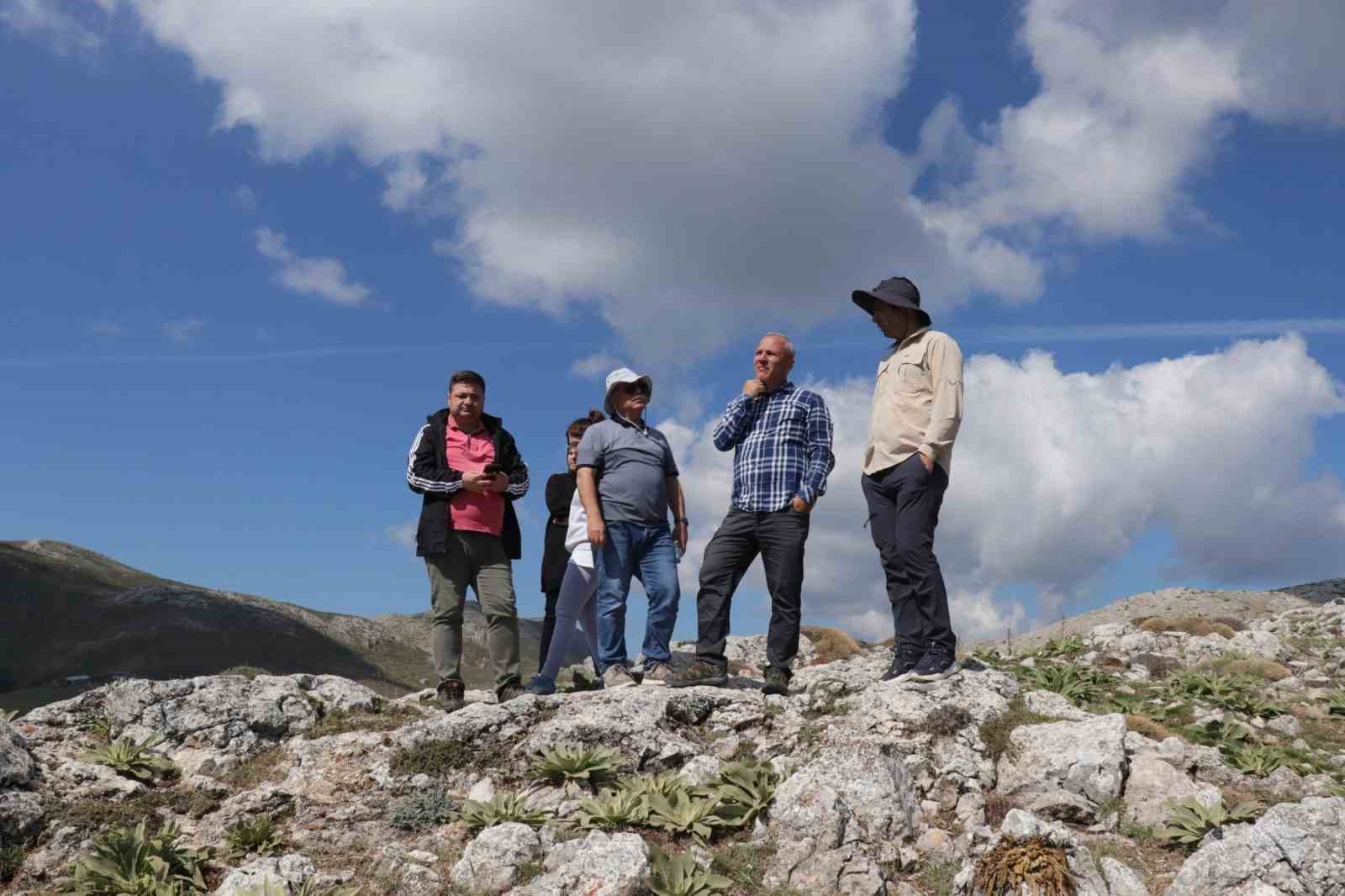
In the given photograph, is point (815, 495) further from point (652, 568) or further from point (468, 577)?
point (468, 577)

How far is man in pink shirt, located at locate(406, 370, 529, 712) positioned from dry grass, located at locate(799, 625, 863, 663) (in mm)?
7407

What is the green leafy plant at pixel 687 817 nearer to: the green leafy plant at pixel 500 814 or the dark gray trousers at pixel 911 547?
the green leafy plant at pixel 500 814

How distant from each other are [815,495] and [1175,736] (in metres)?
3.46

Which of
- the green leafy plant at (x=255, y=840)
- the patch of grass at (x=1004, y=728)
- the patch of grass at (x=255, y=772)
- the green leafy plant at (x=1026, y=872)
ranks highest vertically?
the patch of grass at (x=1004, y=728)

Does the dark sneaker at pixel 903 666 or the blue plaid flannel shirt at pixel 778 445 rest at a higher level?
the blue plaid flannel shirt at pixel 778 445

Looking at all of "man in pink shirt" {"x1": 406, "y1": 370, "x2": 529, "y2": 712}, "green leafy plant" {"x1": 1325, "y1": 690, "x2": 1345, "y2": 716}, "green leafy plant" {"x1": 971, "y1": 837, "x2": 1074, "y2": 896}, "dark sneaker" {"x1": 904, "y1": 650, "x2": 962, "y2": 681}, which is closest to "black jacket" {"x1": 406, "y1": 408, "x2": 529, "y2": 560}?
"man in pink shirt" {"x1": 406, "y1": 370, "x2": 529, "y2": 712}

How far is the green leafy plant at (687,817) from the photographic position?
6.55 meters

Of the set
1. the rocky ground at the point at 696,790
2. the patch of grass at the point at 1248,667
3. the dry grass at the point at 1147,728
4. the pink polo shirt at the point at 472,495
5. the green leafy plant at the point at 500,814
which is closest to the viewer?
the rocky ground at the point at 696,790

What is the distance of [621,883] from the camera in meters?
5.68

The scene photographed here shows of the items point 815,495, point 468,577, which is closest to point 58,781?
point 468,577

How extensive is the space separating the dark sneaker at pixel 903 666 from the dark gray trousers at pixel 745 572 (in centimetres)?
85

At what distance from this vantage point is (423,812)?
7.03m

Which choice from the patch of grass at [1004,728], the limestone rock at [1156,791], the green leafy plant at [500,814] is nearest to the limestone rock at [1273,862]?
the limestone rock at [1156,791]

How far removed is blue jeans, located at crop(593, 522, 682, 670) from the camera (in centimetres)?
880
